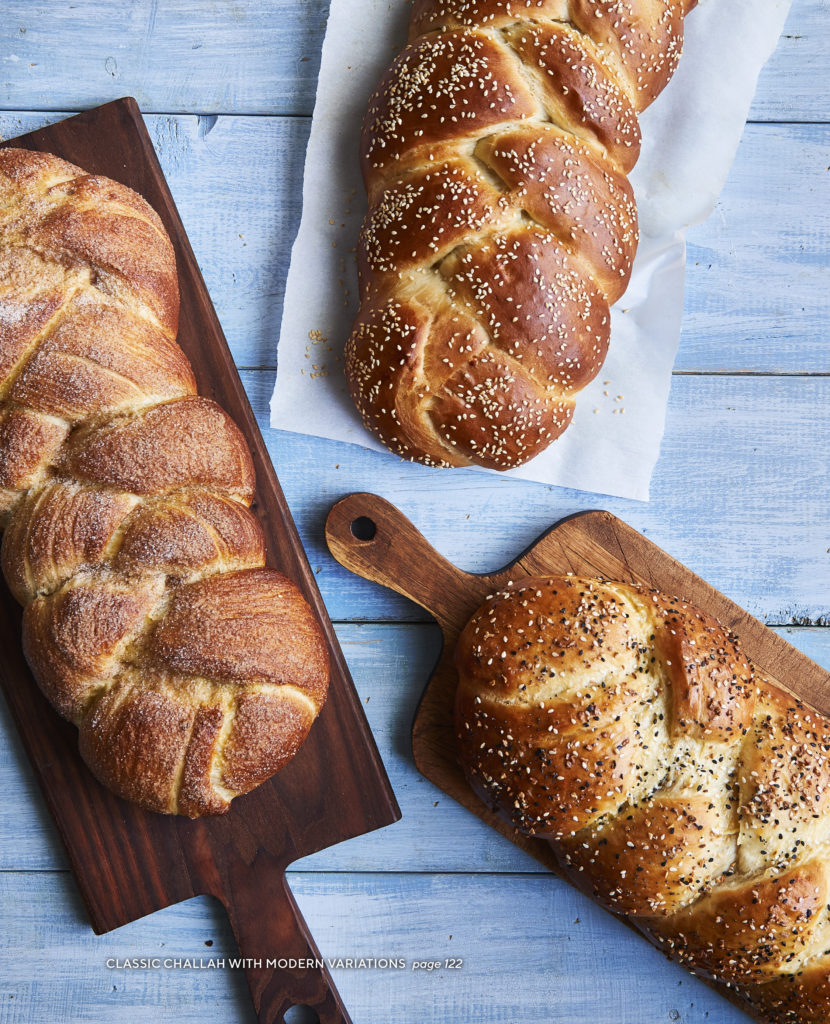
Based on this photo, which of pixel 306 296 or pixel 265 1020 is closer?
pixel 265 1020

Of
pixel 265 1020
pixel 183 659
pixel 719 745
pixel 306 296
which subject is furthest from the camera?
pixel 306 296

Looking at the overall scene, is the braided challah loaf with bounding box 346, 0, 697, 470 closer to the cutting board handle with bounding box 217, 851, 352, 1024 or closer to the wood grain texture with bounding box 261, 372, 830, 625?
the wood grain texture with bounding box 261, 372, 830, 625

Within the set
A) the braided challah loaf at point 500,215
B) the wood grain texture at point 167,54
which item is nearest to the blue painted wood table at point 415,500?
the wood grain texture at point 167,54

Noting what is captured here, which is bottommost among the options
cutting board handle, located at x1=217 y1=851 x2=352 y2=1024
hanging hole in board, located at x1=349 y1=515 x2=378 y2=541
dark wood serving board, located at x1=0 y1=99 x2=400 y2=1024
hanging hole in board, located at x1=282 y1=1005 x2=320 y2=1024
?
hanging hole in board, located at x1=282 y1=1005 x2=320 y2=1024

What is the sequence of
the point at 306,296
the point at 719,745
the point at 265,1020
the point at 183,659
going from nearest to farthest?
the point at 183,659 → the point at 719,745 → the point at 265,1020 → the point at 306,296

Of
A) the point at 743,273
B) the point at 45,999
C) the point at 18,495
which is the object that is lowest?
the point at 45,999

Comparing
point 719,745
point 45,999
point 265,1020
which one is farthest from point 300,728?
point 45,999

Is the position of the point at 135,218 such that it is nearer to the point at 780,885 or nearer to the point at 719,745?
the point at 719,745

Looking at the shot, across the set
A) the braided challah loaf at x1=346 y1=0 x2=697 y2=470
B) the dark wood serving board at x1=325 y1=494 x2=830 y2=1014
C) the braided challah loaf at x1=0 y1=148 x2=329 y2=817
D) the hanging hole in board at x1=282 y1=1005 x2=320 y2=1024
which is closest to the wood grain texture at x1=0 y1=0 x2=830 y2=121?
the braided challah loaf at x1=346 y1=0 x2=697 y2=470
